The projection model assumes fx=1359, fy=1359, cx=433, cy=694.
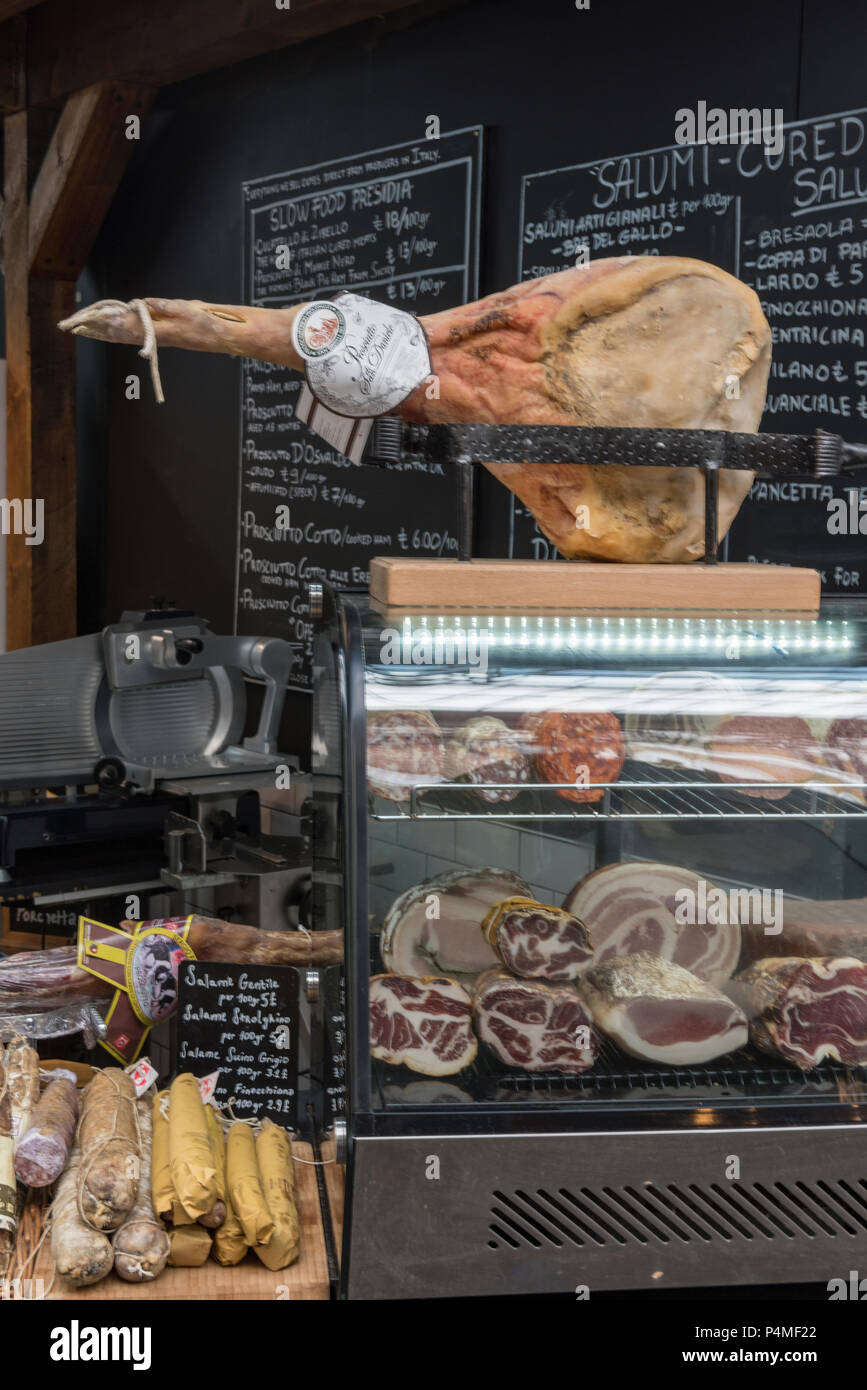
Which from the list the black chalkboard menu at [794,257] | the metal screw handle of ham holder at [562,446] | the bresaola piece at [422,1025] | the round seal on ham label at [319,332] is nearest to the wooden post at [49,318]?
the black chalkboard menu at [794,257]

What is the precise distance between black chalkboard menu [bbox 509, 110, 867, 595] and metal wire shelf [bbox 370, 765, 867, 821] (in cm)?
138

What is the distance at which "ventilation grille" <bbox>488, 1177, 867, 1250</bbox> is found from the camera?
5.36 ft

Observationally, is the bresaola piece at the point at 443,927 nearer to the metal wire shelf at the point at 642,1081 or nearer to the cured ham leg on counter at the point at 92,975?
the metal wire shelf at the point at 642,1081

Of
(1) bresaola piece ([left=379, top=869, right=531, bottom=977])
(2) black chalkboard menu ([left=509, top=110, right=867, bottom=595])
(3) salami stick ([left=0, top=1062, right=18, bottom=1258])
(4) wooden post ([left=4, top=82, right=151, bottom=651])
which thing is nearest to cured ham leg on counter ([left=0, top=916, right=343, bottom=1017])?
(3) salami stick ([left=0, top=1062, right=18, bottom=1258])

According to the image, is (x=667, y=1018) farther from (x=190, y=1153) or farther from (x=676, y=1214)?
(x=190, y=1153)

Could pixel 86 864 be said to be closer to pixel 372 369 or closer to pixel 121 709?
pixel 121 709

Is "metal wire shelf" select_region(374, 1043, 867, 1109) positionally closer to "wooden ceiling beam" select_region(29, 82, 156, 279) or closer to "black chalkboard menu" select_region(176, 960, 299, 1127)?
"black chalkboard menu" select_region(176, 960, 299, 1127)

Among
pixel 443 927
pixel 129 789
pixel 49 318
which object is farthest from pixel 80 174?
pixel 443 927

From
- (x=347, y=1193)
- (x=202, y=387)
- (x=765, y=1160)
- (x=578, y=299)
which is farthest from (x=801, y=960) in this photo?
(x=202, y=387)

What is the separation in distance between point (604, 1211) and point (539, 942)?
0.39 metres

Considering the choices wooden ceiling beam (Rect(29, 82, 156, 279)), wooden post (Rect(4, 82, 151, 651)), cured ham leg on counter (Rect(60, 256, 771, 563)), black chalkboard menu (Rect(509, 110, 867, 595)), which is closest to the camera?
cured ham leg on counter (Rect(60, 256, 771, 563))

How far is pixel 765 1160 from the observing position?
166cm

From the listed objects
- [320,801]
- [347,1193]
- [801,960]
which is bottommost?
[347,1193]

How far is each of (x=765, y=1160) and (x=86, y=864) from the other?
2.64m
